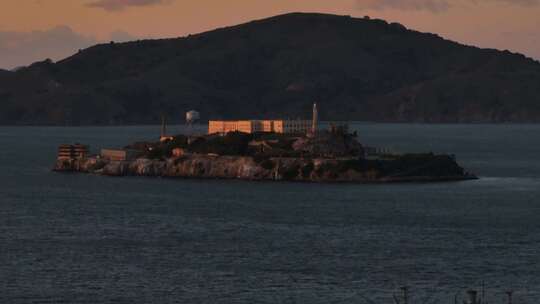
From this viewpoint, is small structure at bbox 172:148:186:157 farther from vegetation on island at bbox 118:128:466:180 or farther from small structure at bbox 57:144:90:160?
small structure at bbox 57:144:90:160

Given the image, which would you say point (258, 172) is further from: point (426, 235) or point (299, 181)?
point (426, 235)

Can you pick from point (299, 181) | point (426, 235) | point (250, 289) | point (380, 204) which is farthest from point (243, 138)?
point (250, 289)

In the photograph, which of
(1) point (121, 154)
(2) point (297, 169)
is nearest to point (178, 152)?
(1) point (121, 154)

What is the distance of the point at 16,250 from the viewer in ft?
329

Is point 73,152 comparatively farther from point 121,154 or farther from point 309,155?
point 309,155

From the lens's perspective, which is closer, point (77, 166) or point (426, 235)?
point (426, 235)

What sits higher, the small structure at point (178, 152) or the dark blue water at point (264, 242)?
the small structure at point (178, 152)

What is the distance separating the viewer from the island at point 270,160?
16625cm

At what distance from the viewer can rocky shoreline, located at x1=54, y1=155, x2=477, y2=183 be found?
165175 mm

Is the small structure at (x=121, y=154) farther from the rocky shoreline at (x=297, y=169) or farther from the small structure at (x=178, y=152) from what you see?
the small structure at (x=178, y=152)

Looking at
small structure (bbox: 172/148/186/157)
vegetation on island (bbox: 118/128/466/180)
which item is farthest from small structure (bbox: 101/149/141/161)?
small structure (bbox: 172/148/186/157)

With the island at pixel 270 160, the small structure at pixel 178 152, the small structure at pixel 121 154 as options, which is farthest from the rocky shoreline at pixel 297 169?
the small structure at pixel 121 154

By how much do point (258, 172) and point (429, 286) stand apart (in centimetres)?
8553

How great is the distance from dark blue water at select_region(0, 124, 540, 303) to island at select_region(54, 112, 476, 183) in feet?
21.1
